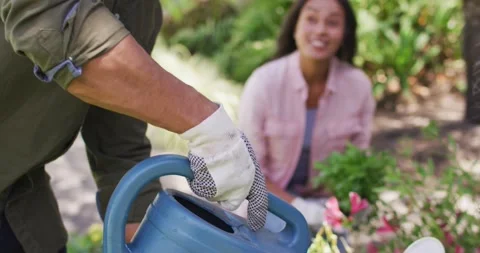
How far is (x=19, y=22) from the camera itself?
1.36 m

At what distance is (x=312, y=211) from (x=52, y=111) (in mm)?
1451

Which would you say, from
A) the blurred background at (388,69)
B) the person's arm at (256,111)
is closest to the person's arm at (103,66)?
the person's arm at (256,111)

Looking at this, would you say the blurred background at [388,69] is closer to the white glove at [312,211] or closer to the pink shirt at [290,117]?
the pink shirt at [290,117]

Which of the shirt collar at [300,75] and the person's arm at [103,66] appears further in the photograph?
the shirt collar at [300,75]

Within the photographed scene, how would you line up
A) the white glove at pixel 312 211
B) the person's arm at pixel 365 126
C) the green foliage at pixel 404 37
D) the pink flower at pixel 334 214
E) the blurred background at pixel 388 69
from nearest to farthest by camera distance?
1. the pink flower at pixel 334 214
2. the white glove at pixel 312 211
3. the person's arm at pixel 365 126
4. the blurred background at pixel 388 69
5. the green foliage at pixel 404 37

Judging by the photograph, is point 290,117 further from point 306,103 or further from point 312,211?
point 312,211

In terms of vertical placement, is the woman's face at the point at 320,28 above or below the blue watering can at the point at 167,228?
below

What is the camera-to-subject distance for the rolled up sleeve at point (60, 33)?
135 cm

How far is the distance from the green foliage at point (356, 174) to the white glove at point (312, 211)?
1.18ft

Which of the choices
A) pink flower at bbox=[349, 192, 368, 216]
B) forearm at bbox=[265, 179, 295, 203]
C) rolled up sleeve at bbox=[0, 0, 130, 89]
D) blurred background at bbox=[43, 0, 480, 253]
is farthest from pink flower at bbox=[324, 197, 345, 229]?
blurred background at bbox=[43, 0, 480, 253]

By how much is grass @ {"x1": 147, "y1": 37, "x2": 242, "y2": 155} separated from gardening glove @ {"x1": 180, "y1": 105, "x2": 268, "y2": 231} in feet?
11.1

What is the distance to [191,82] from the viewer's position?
5348 mm

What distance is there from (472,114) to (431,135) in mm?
586

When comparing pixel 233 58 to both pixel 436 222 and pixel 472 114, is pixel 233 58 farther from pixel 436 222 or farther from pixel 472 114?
pixel 472 114
